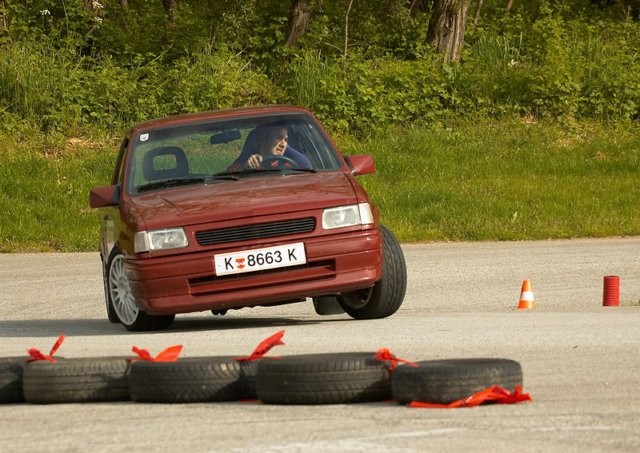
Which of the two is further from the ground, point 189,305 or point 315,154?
point 315,154

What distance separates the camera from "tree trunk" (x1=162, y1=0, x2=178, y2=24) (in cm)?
3115

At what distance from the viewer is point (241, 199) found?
33.0 feet

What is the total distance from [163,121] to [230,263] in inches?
81.8

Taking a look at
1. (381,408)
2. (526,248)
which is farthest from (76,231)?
(381,408)

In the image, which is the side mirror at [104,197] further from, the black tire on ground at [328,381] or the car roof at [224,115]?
the black tire on ground at [328,381]

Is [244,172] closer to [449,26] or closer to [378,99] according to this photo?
[378,99]

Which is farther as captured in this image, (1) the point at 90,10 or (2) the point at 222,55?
(1) the point at 90,10

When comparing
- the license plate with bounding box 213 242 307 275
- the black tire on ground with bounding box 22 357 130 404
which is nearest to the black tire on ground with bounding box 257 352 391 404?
the black tire on ground with bounding box 22 357 130 404

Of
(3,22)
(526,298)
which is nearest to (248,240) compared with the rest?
(526,298)

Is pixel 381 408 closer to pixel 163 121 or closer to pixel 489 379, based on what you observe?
pixel 489 379

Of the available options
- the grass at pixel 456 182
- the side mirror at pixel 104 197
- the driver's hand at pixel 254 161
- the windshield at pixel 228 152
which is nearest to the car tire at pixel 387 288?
the windshield at pixel 228 152

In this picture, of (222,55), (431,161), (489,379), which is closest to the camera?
(489,379)

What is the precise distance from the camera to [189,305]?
991cm

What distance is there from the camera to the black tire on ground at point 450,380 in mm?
6555
